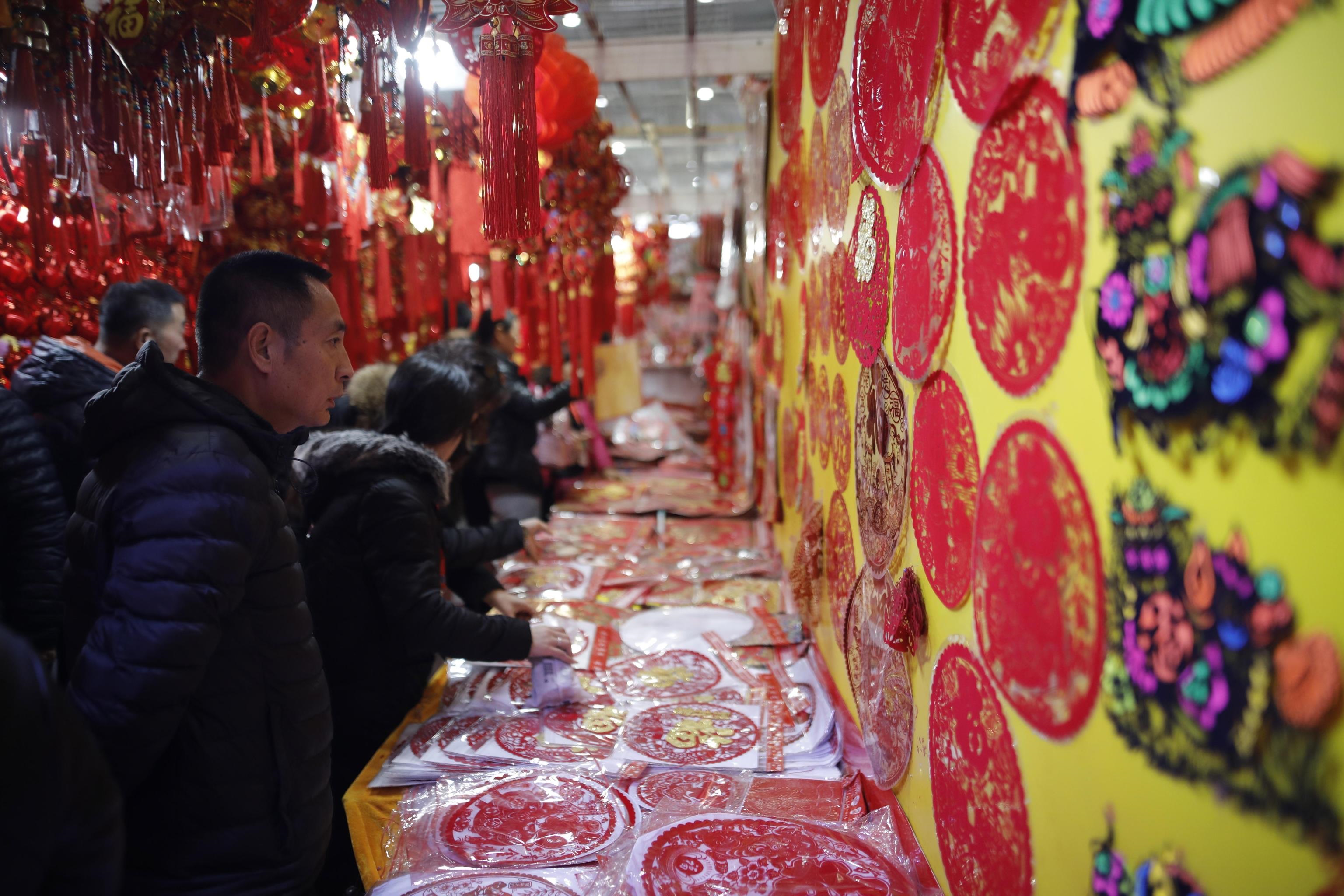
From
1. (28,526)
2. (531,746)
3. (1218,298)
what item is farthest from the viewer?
(28,526)

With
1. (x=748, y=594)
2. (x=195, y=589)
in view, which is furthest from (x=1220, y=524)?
(x=748, y=594)

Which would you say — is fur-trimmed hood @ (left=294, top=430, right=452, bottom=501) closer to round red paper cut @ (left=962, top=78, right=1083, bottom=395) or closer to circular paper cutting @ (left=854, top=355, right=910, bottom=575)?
circular paper cutting @ (left=854, top=355, right=910, bottom=575)

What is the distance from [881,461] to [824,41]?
1.09m

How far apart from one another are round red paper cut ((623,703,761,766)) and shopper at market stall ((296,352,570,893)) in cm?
27

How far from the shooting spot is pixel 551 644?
185cm

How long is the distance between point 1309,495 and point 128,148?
7.97 ft

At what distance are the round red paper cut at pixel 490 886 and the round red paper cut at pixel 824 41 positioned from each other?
164cm

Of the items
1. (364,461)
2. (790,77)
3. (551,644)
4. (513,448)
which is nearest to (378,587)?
(364,461)

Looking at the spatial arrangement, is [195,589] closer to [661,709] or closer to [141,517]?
[141,517]

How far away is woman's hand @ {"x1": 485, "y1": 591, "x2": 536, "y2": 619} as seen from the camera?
2301mm

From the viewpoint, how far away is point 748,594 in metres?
2.71

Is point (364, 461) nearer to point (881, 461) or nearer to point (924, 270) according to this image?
point (881, 461)

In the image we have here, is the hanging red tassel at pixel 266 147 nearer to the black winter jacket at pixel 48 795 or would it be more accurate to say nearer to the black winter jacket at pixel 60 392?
the black winter jacket at pixel 60 392

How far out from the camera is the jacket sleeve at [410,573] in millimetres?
1695
